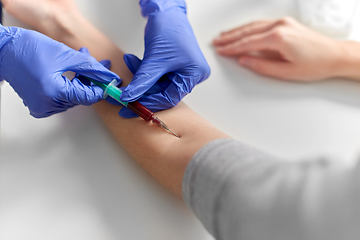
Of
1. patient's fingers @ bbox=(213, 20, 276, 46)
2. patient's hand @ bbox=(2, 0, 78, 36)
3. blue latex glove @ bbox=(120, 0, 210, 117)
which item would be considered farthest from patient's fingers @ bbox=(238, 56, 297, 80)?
patient's hand @ bbox=(2, 0, 78, 36)

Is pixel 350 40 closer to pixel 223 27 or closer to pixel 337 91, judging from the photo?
pixel 337 91

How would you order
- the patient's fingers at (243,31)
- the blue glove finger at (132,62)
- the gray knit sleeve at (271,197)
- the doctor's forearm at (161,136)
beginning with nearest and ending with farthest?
the gray knit sleeve at (271,197) → the doctor's forearm at (161,136) → the blue glove finger at (132,62) → the patient's fingers at (243,31)

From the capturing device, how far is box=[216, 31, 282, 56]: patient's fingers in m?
1.14

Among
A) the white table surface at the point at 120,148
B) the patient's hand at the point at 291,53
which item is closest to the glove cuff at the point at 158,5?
the white table surface at the point at 120,148

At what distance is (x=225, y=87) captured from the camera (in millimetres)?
1144

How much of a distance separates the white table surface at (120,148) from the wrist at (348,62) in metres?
0.04

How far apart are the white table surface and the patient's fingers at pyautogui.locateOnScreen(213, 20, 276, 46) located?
0.05m

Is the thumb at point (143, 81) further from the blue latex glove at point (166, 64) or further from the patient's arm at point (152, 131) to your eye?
the patient's arm at point (152, 131)

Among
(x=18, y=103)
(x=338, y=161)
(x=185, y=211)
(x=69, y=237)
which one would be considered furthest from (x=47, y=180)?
(x=338, y=161)

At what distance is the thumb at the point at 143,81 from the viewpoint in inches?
34.1

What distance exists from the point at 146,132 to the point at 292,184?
0.54m

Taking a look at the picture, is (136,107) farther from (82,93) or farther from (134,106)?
(82,93)

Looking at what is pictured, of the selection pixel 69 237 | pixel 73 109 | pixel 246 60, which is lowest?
pixel 69 237

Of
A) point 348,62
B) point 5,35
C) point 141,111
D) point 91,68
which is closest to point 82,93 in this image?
point 91,68
